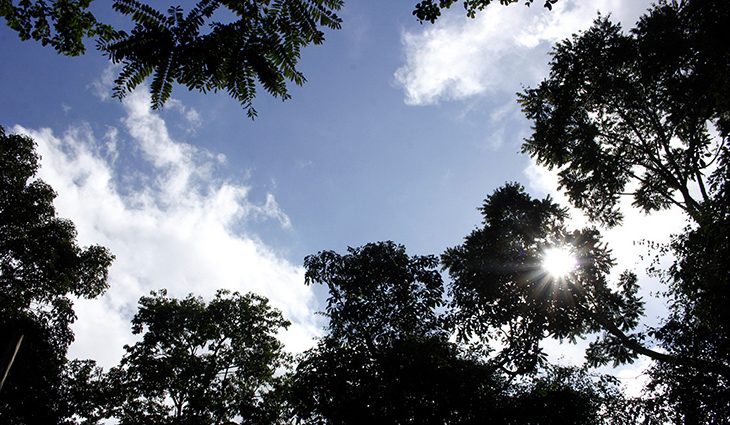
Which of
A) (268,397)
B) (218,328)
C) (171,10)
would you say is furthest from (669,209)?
(218,328)

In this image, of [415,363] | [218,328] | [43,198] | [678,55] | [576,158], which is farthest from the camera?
[218,328]

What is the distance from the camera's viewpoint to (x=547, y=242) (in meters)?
18.0

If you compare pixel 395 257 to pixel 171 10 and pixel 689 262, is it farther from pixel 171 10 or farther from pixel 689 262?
pixel 171 10

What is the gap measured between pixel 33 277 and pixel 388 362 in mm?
14779

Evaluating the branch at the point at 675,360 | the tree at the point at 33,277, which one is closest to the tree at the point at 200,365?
the tree at the point at 33,277

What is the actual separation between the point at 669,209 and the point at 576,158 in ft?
17.2

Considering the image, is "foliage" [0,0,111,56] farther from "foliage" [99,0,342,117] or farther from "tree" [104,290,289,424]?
"tree" [104,290,289,424]

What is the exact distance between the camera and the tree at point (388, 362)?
1277cm

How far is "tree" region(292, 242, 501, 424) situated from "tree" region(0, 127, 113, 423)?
1047cm

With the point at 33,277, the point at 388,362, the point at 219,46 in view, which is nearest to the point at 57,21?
the point at 219,46

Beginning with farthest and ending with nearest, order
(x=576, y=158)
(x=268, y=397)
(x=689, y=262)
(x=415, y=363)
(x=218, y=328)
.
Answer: (x=218, y=328)
(x=268, y=397)
(x=576, y=158)
(x=415, y=363)
(x=689, y=262)

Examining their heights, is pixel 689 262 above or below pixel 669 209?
below

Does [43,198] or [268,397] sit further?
[268,397]

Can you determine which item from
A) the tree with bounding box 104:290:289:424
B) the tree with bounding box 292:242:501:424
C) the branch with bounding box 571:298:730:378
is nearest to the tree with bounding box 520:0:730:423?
the branch with bounding box 571:298:730:378
